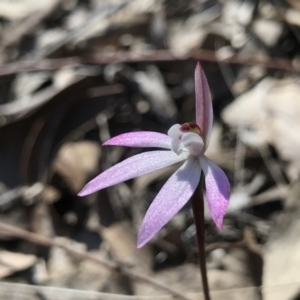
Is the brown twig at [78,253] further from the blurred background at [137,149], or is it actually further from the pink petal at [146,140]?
the pink petal at [146,140]

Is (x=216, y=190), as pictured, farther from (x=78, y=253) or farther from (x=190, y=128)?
(x=78, y=253)

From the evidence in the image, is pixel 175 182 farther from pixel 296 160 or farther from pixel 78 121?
pixel 78 121

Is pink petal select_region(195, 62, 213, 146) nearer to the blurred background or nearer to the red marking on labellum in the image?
the red marking on labellum

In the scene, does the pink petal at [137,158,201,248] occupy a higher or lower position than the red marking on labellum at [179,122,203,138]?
lower

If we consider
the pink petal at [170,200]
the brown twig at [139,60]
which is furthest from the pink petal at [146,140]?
the brown twig at [139,60]

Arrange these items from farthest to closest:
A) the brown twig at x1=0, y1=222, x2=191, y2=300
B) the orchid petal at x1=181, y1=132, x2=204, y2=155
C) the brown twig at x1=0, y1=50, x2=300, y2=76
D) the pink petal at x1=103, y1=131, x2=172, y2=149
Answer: the brown twig at x1=0, y1=50, x2=300, y2=76, the brown twig at x1=0, y1=222, x2=191, y2=300, the pink petal at x1=103, y1=131, x2=172, y2=149, the orchid petal at x1=181, y1=132, x2=204, y2=155

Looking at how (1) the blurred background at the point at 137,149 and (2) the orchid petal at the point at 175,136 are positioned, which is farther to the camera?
(1) the blurred background at the point at 137,149

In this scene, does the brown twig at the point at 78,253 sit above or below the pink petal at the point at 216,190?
below

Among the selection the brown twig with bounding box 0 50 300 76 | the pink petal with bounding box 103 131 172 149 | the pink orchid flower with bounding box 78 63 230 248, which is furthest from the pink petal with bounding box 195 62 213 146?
the brown twig with bounding box 0 50 300 76
